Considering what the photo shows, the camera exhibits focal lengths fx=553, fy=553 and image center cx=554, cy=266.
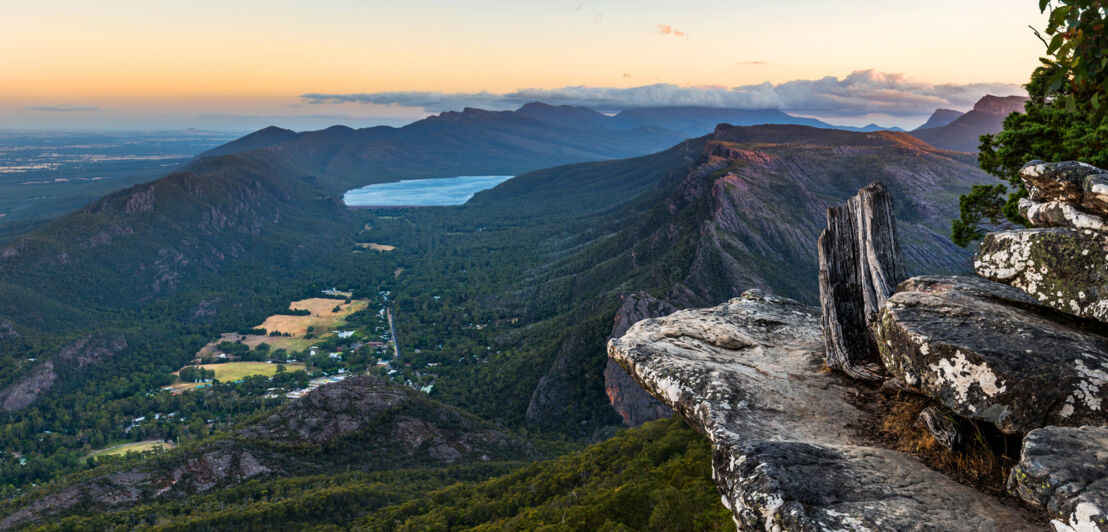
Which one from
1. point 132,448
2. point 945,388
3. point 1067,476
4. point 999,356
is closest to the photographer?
point 1067,476

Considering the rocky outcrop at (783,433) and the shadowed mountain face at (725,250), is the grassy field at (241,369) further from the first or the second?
the rocky outcrop at (783,433)

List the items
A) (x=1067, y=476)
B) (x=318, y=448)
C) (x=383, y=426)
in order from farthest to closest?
(x=383, y=426) → (x=318, y=448) → (x=1067, y=476)

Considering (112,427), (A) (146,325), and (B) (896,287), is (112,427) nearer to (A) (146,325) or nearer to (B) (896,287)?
(A) (146,325)

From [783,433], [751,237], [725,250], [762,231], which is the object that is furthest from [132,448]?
[762,231]

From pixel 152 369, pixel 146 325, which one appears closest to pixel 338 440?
pixel 152 369

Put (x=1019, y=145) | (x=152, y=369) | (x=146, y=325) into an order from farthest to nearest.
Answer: (x=146, y=325), (x=152, y=369), (x=1019, y=145)

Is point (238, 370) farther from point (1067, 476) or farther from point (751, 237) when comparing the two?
point (1067, 476)

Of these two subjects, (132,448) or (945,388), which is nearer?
(945,388)
